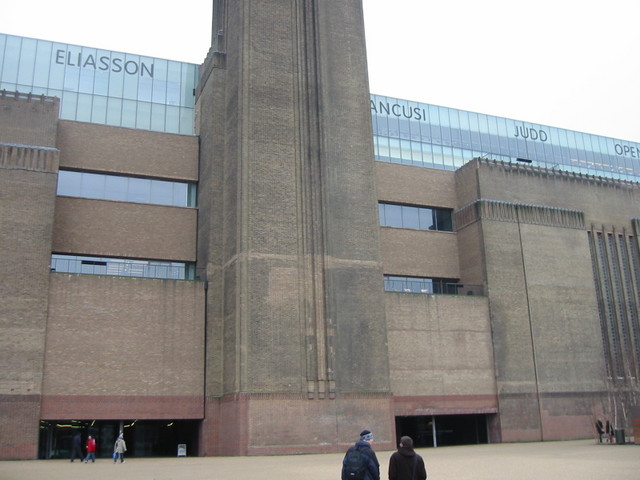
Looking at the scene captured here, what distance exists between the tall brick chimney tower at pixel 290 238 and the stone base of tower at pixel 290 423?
0.06m

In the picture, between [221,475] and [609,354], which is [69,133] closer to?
[221,475]

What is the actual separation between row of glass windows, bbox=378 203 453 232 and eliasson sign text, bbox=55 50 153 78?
17.4 metres

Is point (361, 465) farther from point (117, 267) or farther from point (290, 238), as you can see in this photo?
point (117, 267)

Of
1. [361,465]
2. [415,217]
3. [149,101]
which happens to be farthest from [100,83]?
[361,465]

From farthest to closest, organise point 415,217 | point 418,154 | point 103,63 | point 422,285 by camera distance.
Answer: point 418,154, point 415,217, point 103,63, point 422,285

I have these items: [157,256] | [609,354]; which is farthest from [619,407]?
[157,256]

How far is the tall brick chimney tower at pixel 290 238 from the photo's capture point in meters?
35.0

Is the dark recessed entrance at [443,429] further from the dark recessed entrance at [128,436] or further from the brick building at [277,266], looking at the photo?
the dark recessed entrance at [128,436]

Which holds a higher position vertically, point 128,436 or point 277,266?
point 277,266

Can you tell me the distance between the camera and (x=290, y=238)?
37.0m

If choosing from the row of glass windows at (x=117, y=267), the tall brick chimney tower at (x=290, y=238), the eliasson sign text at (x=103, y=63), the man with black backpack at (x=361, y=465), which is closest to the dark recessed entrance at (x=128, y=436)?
the tall brick chimney tower at (x=290, y=238)

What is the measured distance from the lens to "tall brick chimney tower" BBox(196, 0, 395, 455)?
3500cm

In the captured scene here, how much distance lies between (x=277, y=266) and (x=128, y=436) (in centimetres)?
1273

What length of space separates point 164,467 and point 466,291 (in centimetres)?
2385
